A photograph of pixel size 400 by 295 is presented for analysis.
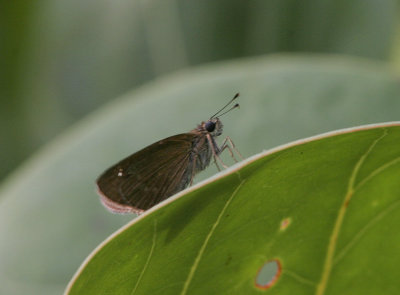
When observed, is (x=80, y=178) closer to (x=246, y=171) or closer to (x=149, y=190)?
(x=149, y=190)

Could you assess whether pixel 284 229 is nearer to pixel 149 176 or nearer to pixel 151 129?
pixel 149 176

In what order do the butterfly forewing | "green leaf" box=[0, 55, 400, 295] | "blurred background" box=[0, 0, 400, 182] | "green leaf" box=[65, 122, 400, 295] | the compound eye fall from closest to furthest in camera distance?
"green leaf" box=[65, 122, 400, 295]
the butterfly forewing
the compound eye
"green leaf" box=[0, 55, 400, 295]
"blurred background" box=[0, 0, 400, 182]

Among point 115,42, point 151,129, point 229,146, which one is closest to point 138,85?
point 115,42

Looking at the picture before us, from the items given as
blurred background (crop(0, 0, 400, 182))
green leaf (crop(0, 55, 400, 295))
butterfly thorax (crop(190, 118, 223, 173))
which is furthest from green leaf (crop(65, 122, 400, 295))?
blurred background (crop(0, 0, 400, 182))

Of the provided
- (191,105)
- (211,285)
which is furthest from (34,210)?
(211,285)

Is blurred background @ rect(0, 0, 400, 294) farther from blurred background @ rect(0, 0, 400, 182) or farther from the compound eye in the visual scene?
the compound eye

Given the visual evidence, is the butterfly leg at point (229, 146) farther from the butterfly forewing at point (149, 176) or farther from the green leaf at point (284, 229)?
the green leaf at point (284, 229)
